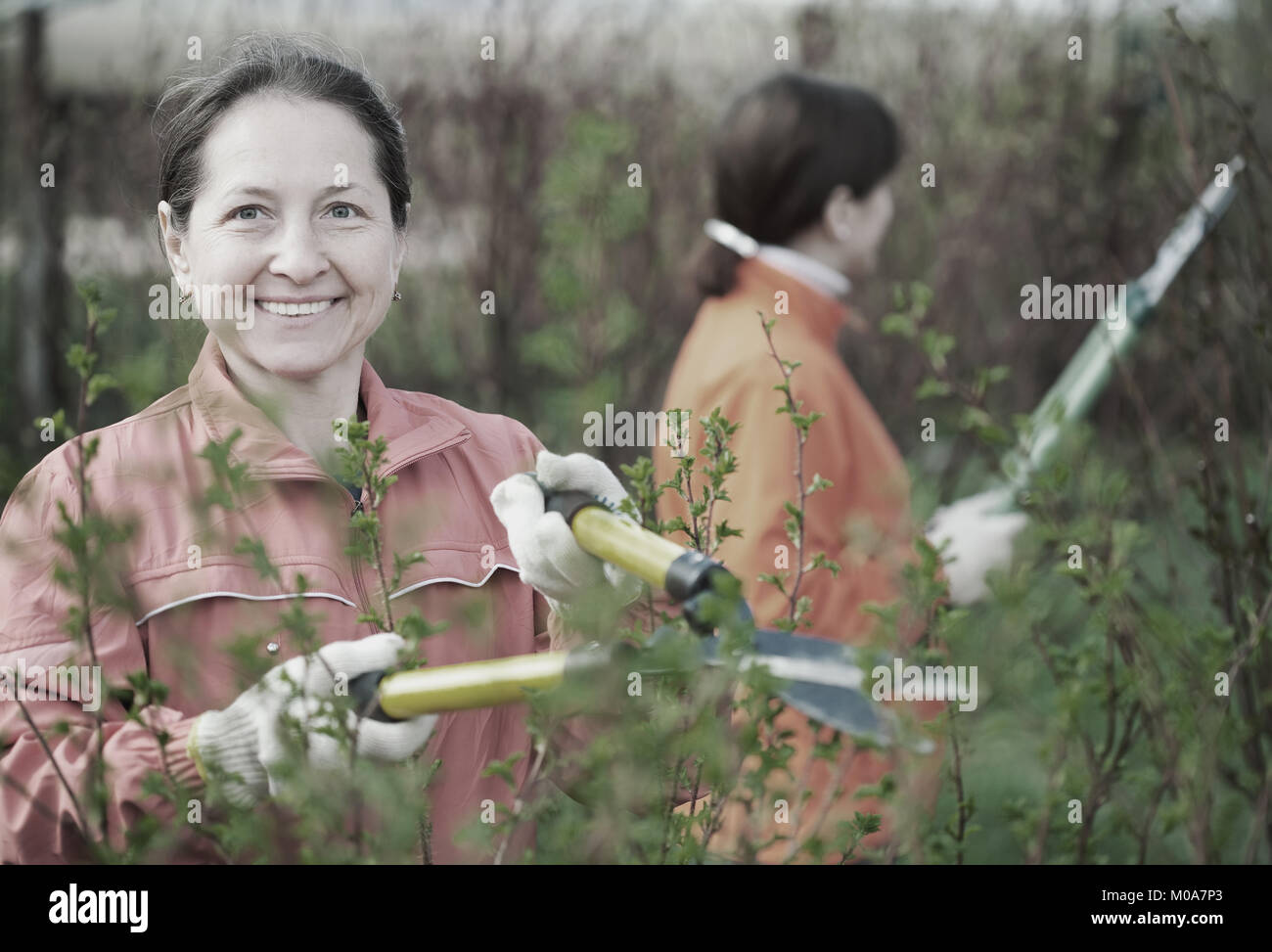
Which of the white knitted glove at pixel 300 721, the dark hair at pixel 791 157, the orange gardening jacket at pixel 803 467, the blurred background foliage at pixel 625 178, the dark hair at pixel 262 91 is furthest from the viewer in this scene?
the blurred background foliage at pixel 625 178

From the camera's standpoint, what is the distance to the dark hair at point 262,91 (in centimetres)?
169

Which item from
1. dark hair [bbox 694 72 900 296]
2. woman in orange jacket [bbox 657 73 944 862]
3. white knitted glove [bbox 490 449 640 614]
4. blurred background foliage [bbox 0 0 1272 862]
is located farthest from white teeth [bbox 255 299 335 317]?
blurred background foliage [bbox 0 0 1272 862]

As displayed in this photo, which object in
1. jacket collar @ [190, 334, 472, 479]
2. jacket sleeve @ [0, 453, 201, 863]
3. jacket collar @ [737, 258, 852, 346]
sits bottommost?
jacket sleeve @ [0, 453, 201, 863]

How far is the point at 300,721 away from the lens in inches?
47.6

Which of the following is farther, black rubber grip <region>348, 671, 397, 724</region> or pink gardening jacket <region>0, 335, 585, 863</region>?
pink gardening jacket <region>0, 335, 585, 863</region>

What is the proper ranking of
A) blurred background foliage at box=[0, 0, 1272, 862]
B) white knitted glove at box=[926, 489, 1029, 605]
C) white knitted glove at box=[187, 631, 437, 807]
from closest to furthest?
white knitted glove at box=[187, 631, 437, 807] → white knitted glove at box=[926, 489, 1029, 605] → blurred background foliage at box=[0, 0, 1272, 862]

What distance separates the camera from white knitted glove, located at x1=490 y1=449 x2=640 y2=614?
4.73 ft

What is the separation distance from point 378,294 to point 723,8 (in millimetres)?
4806

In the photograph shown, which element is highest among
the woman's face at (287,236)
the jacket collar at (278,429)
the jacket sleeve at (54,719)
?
the woman's face at (287,236)

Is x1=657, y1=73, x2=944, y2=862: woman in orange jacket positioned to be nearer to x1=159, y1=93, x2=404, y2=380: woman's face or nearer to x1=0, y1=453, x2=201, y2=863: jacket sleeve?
x1=159, y1=93, x2=404, y2=380: woman's face

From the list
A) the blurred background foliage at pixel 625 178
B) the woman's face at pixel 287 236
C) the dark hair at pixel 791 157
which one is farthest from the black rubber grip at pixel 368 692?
the blurred background foliage at pixel 625 178

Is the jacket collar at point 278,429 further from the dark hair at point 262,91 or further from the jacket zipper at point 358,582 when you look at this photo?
the dark hair at point 262,91

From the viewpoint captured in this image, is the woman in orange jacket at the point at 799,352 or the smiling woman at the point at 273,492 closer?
the smiling woman at the point at 273,492
